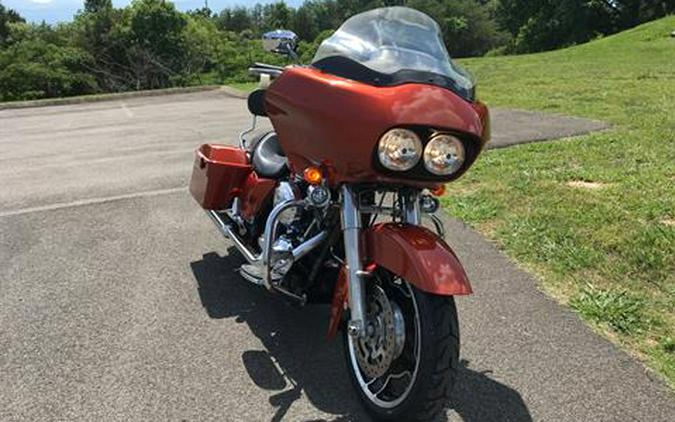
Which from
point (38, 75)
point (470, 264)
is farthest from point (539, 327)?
point (38, 75)

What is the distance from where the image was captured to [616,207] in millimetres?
5492

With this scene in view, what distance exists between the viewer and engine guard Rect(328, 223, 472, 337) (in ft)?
8.73

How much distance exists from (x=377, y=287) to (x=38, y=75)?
28.3 m

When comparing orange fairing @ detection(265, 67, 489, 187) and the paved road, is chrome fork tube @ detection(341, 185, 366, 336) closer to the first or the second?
orange fairing @ detection(265, 67, 489, 187)

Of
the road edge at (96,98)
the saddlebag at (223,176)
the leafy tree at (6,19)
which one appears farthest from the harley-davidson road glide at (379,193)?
the leafy tree at (6,19)

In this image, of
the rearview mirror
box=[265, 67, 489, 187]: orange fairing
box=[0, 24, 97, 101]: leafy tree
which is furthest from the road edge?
box=[265, 67, 489, 187]: orange fairing

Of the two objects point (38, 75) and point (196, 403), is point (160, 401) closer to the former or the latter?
point (196, 403)

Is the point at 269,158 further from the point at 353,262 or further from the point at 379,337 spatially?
the point at 379,337

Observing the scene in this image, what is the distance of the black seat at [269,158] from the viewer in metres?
4.03

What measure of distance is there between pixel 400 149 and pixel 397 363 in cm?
95

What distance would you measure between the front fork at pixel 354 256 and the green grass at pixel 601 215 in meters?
1.54

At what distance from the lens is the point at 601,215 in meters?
5.31

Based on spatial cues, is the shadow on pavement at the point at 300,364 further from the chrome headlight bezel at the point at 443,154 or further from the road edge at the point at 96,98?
Answer: the road edge at the point at 96,98

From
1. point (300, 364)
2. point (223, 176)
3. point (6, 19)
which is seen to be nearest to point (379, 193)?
point (300, 364)
